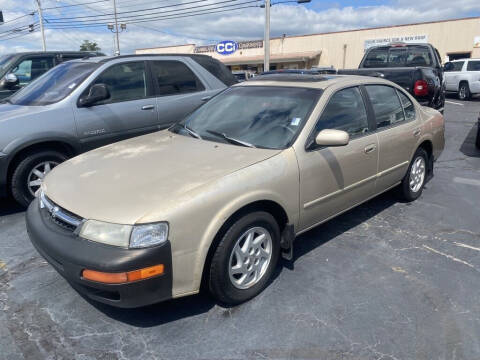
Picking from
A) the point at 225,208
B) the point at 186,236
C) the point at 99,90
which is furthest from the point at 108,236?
the point at 99,90

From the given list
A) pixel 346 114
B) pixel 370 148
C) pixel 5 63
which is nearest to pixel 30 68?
pixel 5 63

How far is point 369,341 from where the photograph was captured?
2.54m

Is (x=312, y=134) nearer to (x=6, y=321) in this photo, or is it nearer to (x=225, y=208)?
(x=225, y=208)

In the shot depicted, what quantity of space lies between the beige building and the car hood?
98.1 ft

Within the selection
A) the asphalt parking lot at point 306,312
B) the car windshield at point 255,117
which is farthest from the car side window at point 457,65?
the car windshield at point 255,117

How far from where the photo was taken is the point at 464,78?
16.6 meters

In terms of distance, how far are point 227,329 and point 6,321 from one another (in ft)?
5.04

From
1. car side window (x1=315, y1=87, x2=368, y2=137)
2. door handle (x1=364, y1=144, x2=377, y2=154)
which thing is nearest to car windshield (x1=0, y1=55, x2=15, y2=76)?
car side window (x1=315, y1=87, x2=368, y2=137)

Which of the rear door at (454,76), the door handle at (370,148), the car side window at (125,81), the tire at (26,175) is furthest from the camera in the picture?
the rear door at (454,76)

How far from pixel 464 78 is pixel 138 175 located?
17701mm

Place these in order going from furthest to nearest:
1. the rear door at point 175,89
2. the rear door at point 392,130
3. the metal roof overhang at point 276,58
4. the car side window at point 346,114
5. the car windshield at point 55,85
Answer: the metal roof overhang at point 276,58 → the rear door at point 175,89 → the car windshield at point 55,85 → the rear door at point 392,130 → the car side window at point 346,114

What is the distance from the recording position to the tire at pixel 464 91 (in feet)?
54.4

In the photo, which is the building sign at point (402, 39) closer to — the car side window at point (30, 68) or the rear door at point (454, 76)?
the rear door at point (454, 76)

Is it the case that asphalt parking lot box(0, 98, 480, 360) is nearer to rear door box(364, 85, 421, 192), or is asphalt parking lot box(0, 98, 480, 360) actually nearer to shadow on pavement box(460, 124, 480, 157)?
rear door box(364, 85, 421, 192)
